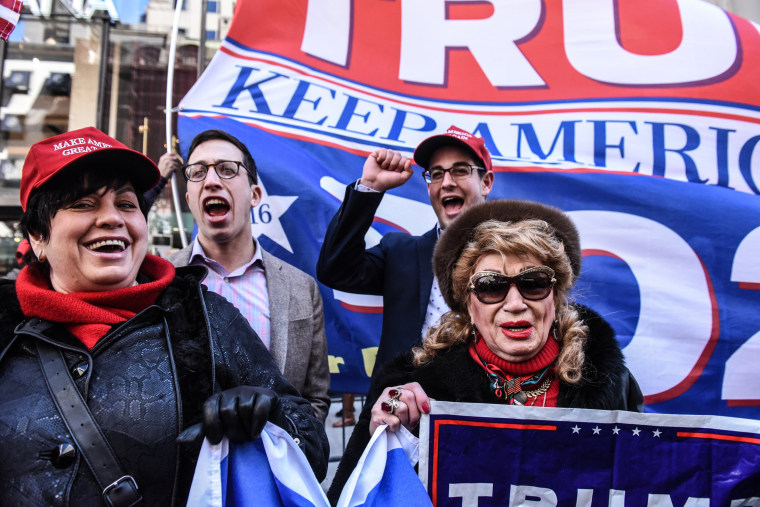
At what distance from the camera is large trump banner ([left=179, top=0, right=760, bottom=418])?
298cm

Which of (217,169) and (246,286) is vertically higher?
(217,169)

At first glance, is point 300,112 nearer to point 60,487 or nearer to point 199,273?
point 199,273

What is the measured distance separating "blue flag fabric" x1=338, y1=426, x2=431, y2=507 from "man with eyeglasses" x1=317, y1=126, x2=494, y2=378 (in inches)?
33.3

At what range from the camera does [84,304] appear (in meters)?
1.49

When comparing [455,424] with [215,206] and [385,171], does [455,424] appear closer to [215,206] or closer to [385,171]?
[385,171]

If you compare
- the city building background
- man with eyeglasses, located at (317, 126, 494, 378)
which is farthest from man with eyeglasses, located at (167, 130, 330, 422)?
the city building background

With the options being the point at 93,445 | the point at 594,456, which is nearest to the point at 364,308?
the point at 594,456

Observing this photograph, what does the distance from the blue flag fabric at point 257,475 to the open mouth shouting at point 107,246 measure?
0.63 m

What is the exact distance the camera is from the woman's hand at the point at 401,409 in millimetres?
1610

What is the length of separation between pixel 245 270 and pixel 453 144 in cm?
114

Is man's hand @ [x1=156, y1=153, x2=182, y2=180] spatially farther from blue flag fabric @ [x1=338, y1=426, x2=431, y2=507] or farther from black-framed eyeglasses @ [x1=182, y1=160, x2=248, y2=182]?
blue flag fabric @ [x1=338, y1=426, x2=431, y2=507]

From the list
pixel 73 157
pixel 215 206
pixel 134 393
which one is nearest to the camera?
pixel 134 393

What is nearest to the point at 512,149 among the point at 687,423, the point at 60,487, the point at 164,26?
the point at 687,423

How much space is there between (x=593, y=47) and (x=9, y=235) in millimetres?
8584
